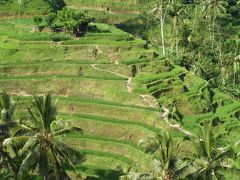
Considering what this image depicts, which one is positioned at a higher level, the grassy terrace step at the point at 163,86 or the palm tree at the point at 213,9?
the palm tree at the point at 213,9

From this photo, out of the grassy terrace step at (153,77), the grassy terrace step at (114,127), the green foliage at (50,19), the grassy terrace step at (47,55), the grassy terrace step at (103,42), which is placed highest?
the green foliage at (50,19)

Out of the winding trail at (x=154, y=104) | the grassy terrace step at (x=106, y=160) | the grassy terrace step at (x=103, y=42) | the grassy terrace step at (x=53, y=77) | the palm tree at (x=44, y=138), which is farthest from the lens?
the grassy terrace step at (x=103, y=42)

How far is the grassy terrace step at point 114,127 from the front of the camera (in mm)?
40656

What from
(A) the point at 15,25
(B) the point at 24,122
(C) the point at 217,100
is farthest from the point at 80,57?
(B) the point at 24,122

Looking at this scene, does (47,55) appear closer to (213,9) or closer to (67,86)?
(67,86)

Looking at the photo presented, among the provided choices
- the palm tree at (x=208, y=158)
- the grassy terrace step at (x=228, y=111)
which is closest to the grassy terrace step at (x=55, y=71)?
the grassy terrace step at (x=228, y=111)

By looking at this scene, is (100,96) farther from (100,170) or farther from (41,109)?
(41,109)

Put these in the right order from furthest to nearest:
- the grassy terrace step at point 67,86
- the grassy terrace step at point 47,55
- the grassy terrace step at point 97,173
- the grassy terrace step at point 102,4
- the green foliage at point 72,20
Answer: the grassy terrace step at point 102,4 → the green foliage at point 72,20 → the grassy terrace step at point 47,55 → the grassy terrace step at point 67,86 → the grassy terrace step at point 97,173

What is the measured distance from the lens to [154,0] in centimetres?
7869

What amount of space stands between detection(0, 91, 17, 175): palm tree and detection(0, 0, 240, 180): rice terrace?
6cm

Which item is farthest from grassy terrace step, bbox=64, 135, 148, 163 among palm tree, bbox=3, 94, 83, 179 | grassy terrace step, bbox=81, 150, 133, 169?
palm tree, bbox=3, 94, 83, 179

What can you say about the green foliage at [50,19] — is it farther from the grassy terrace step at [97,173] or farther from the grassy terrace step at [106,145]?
the grassy terrace step at [97,173]

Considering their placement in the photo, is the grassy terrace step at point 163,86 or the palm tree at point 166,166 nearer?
the palm tree at point 166,166

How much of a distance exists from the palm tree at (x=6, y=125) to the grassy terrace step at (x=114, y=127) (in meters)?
10.7
